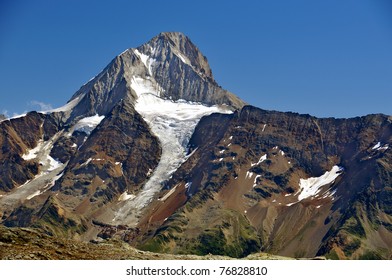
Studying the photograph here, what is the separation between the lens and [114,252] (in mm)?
59188
